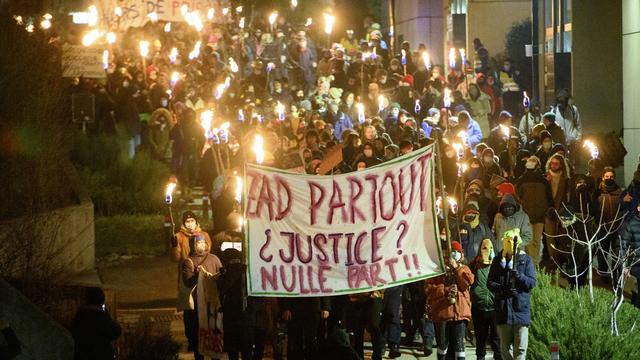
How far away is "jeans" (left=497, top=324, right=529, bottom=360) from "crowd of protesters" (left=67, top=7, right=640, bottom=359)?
0.01 metres

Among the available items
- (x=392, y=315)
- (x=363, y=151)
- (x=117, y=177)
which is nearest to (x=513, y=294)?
(x=392, y=315)

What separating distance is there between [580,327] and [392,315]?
10.4 feet

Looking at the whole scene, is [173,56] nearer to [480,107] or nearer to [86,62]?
[480,107]

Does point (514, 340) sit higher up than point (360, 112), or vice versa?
point (360, 112)

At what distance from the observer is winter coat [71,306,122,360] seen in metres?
11.4

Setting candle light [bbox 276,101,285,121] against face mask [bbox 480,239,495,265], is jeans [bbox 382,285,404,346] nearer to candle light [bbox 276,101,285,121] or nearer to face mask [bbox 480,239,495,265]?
face mask [bbox 480,239,495,265]

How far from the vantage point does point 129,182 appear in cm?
2534

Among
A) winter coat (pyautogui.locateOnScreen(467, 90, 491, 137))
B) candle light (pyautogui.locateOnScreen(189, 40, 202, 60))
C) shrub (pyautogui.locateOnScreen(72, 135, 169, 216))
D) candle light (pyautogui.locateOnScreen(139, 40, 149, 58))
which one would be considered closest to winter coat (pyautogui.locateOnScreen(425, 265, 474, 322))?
shrub (pyautogui.locateOnScreen(72, 135, 169, 216))

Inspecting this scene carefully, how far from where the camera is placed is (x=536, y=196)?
1869cm

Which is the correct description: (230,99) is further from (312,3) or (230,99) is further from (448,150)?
(312,3)

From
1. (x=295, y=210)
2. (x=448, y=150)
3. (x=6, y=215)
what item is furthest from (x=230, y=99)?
(x=295, y=210)

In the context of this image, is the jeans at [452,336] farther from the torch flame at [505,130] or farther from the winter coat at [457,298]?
the torch flame at [505,130]

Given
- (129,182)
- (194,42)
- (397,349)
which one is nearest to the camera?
(397,349)

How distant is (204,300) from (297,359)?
1.18 meters
